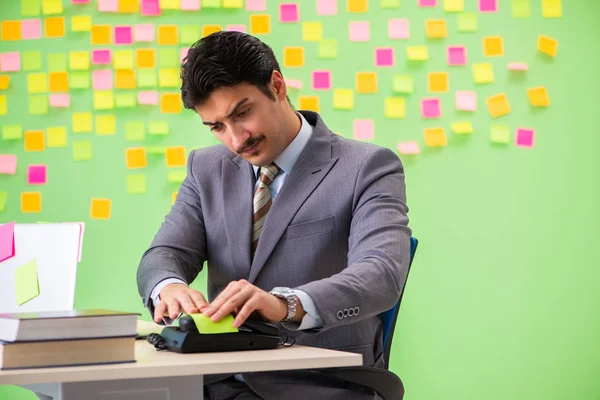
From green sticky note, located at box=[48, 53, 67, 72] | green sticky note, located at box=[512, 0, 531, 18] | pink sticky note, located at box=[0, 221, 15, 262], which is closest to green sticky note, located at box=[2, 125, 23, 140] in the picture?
green sticky note, located at box=[48, 53, 67, 72]

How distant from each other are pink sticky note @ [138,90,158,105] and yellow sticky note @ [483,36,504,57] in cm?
130

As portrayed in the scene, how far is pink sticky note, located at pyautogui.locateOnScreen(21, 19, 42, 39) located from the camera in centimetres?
334

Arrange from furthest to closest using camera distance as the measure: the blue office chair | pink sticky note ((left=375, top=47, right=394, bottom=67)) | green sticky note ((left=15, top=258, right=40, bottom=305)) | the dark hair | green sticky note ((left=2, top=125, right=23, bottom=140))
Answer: pink sticky note ((left=375, top=47, right=394, bottom=67)) → green sticky note ((left=2, top=125, right=23, bottom=140)) → green sticky note ((left=15, top=258, right=40, bottom=305)) → the dark hair → the blue office chair

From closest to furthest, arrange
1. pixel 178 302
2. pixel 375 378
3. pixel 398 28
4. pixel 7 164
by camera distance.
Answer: pixel 178 302
pixel 375 378
pixel 7 164
pixel 398 28

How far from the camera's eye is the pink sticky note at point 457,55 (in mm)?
3438

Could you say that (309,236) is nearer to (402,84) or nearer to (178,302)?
(178,302)

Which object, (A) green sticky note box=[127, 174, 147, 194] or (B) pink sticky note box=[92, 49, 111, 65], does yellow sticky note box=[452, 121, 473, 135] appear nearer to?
(A) green sticky note box=[127, 174, 147, 194]

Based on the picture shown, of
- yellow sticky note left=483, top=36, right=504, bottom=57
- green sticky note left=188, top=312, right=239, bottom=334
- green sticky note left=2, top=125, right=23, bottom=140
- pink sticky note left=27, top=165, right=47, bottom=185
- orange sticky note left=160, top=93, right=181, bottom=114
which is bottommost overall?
pink sticky note left=27, top=165, right=47, bottom=185

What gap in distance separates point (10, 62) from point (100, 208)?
65 cm

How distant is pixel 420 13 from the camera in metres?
3.43

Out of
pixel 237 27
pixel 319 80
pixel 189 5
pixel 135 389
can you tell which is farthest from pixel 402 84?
pixel 135 389

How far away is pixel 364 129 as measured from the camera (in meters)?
3.40

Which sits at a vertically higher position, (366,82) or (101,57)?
(101,57)

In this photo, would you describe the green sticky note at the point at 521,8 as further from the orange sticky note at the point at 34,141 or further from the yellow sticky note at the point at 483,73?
the orange sticky note at the point at 34,141
